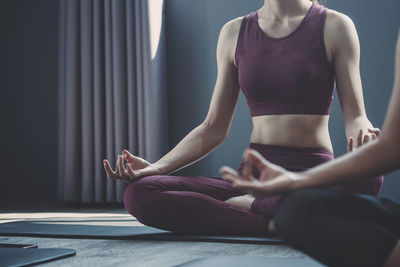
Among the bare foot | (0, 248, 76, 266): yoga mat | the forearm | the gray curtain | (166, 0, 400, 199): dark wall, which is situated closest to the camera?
(0, 248, 76, 266): yoga mat

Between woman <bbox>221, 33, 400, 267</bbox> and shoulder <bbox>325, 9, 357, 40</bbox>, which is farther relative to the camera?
shoulder <bbox>325, 9, 357, 40</bbox>

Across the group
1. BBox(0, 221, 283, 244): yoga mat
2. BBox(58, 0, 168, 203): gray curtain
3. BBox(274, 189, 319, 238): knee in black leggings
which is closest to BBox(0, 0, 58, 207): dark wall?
BBox(58, 0, 168, 203): gray curtain

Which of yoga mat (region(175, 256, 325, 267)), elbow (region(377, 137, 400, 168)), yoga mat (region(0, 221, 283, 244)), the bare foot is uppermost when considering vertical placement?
elbow (region(377, 137, 400, 168))

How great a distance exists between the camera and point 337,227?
2.45 ft

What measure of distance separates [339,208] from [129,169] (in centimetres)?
100

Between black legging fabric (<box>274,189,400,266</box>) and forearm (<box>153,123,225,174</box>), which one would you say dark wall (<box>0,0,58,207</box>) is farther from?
black legging fabric (<box>274,189,400,266</box>)

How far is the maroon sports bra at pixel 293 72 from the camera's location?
63.3 inches

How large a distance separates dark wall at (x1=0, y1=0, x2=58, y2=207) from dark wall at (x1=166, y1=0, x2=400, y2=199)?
101 cm

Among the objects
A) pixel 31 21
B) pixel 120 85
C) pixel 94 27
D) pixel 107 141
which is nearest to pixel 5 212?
pixel 107 141

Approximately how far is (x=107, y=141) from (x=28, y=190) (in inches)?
35.8

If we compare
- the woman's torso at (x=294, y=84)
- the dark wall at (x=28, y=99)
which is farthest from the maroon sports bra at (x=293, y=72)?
the dark wall at (x=28, y=99)

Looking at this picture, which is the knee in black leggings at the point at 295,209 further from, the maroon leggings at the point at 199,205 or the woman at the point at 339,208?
the maroon leggings at the point at 199,205

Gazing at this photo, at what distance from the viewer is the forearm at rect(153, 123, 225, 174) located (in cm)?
178

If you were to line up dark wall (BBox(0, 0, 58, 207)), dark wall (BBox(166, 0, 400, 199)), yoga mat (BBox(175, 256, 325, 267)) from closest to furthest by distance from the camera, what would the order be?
yoga mat (BBox(175, 256, 325, 267))
dark wall (BBox(166, 0, 400, 199))
dark wall (BBox(0, 0, 58, 207))
